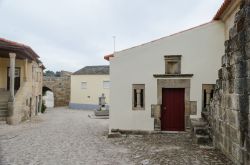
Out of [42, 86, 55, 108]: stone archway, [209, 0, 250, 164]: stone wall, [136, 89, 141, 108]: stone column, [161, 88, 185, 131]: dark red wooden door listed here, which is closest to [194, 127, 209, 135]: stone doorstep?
[209, 0, 250, 164]: stone wall

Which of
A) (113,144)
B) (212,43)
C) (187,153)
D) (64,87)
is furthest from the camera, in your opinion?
(64,87)

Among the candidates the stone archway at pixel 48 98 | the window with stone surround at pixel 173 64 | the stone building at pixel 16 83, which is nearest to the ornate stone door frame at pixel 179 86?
the window with stone surround at pixel 173 64

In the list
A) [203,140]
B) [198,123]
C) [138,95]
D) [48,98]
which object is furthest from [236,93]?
[48,98]

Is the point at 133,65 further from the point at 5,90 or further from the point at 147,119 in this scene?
the point at 5,90

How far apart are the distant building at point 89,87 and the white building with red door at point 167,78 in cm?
1827

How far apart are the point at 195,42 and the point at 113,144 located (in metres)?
5.16

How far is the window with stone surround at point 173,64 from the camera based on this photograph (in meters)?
11.5

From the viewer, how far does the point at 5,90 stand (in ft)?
63.3

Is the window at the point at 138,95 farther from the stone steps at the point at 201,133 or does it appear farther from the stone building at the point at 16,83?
the stone building at the point at 16,83

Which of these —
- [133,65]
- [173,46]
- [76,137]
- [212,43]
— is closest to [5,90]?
Answer: [76,137]

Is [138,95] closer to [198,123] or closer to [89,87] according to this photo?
[198,123]

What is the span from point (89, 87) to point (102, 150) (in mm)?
22323

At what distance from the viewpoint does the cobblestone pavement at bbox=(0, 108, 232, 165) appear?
734 cm

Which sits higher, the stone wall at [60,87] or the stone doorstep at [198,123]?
the stone wall at [60,87]
